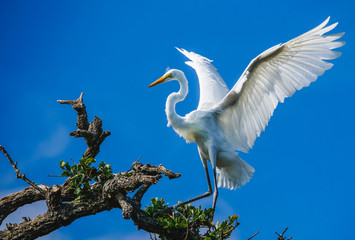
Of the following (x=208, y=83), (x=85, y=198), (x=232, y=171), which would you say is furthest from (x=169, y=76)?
(x=85, y=198)

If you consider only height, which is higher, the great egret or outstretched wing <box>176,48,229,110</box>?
outstretched wing <box>176,48,229,110</box>

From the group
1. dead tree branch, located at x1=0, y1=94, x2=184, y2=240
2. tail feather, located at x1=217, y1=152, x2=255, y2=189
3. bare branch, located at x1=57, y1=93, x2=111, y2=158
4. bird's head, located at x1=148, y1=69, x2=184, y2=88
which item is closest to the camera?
dead tree branch, located at x1=0, y1=94, x2=184, y2=240

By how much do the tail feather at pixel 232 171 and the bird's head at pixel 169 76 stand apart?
1187 millimetres

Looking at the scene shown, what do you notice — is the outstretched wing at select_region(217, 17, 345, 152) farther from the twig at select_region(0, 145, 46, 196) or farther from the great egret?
the twig at select_region(0, 145, 46, 196)

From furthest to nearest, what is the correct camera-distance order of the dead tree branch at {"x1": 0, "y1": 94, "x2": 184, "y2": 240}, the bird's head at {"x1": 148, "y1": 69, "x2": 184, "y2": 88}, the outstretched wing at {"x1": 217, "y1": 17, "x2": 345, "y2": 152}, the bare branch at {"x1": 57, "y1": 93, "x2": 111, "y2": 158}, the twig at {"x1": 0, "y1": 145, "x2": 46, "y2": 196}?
the bird's head at {"x1": 148, "y1": 69, "x2": 184, "y2": 88}
the bare branch at {"x1": 57, "y1": 93, "x2": 111, "y2": 158}
the outstretched wing at {"x1": 217, "y1": 17, "x2": 345, "y2": 152}
the twig at {"x1": 0, "y1": 145, "x2": 46, "y2": 196}
the dead tree branch at {"x1": 0, "y1": 94, "x2": 184, "y2": 240}

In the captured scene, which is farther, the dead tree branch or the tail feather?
the tail feather

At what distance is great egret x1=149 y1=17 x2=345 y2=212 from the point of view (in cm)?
421

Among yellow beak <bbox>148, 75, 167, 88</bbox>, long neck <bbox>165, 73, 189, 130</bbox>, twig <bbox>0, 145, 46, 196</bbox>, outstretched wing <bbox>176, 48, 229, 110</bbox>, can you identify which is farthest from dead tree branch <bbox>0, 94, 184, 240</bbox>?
outstretched wing <bbox>176, 48, 229, 110</bbox>

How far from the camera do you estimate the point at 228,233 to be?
3941 millimetres

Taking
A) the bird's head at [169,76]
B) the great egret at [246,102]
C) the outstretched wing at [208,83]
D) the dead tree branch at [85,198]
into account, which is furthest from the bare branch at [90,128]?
the outstretched wing at [208,83]

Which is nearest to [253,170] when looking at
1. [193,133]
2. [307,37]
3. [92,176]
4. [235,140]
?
[235,140]

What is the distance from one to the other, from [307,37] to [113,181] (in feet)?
8.37

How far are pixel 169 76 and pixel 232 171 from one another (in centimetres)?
151

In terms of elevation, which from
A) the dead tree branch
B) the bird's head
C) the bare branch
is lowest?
the dead tree branch
